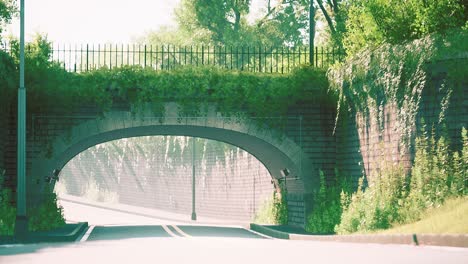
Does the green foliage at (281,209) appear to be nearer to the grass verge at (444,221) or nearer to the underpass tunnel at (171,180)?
the underpass tunnel at (171,180)

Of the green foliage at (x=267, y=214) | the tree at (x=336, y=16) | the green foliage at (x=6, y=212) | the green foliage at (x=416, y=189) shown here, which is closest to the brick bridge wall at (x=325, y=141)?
the green foliage at (x=6, y=212)

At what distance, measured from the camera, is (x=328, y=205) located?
28.5 meters

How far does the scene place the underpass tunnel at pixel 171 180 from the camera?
45.4 m

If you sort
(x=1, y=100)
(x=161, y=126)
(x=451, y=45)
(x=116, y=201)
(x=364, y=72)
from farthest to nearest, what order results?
(x=116, y=201)
(x=161, y=126)
(x=1, y=100)
(x=364, y=72)
(x=451, y=45)

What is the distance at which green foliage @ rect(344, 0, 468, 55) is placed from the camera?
78.7 ft

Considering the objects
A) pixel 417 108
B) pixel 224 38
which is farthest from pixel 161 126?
pixel 224 38

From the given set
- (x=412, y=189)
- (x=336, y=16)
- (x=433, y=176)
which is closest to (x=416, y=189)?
(x=412, y=189)

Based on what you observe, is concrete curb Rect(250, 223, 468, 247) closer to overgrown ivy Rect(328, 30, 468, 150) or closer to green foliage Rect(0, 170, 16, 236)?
overgrown ivy Rect(328, 30, 468, 150)

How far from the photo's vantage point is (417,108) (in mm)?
23109

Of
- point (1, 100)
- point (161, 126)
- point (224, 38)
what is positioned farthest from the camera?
point (224, 38)

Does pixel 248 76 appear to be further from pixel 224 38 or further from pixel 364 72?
pixel 224 38

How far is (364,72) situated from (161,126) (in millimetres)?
7746

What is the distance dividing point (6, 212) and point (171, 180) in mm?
31247

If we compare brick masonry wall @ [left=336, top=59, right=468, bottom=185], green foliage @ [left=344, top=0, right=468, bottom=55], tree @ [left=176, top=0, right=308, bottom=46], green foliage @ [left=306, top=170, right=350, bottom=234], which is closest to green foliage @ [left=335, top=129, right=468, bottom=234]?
brick masonry wall @ [left=336, top=59, right=468, bottom=185]
